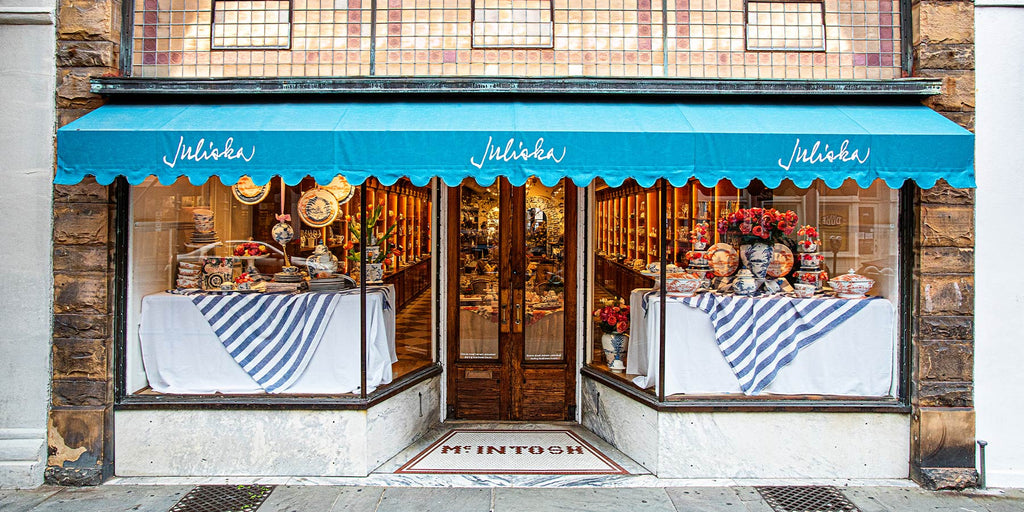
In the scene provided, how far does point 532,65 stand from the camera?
6047 mm

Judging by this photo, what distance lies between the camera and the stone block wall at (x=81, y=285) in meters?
5.67

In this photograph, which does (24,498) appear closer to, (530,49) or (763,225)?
(530,49)

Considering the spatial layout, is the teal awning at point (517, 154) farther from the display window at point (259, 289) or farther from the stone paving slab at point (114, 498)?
the stone paving slab at point (114, 498)

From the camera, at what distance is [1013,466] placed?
18.9 feet

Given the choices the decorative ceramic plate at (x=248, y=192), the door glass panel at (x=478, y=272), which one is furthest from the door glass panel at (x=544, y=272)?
the decorative ceramic plate at (x=248, y=192)

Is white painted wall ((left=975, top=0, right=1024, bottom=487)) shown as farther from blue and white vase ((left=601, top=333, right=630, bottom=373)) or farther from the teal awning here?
blue and white vase ((left=601, top=333, right=630, bottom=373))

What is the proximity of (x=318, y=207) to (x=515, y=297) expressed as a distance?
234cm

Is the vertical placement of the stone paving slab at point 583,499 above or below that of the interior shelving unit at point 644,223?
below

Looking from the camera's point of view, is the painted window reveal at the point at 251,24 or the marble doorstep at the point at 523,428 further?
the painted window reveal at the point at 251,24

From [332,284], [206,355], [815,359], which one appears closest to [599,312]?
[815,359]

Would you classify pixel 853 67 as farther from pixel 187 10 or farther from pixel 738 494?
pixel 187 10

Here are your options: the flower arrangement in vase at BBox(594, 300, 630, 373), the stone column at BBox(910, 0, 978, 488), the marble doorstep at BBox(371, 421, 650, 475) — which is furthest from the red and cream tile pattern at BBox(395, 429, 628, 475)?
the stone column at BBox(910, 0, 978, 488)

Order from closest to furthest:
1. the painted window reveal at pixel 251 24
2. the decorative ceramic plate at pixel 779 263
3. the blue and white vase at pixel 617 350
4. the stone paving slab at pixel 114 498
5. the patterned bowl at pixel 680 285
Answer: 1. the stone paving slab at pixel 114 498
2. the painted window reveal at pixel 251 24
3. the patterned bowl at pixel 680 285
4. the decorative ceramic plate at pixel 779 263
5. the blue and white vase at pixel 617 350

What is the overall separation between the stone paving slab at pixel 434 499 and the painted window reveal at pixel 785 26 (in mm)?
4780
